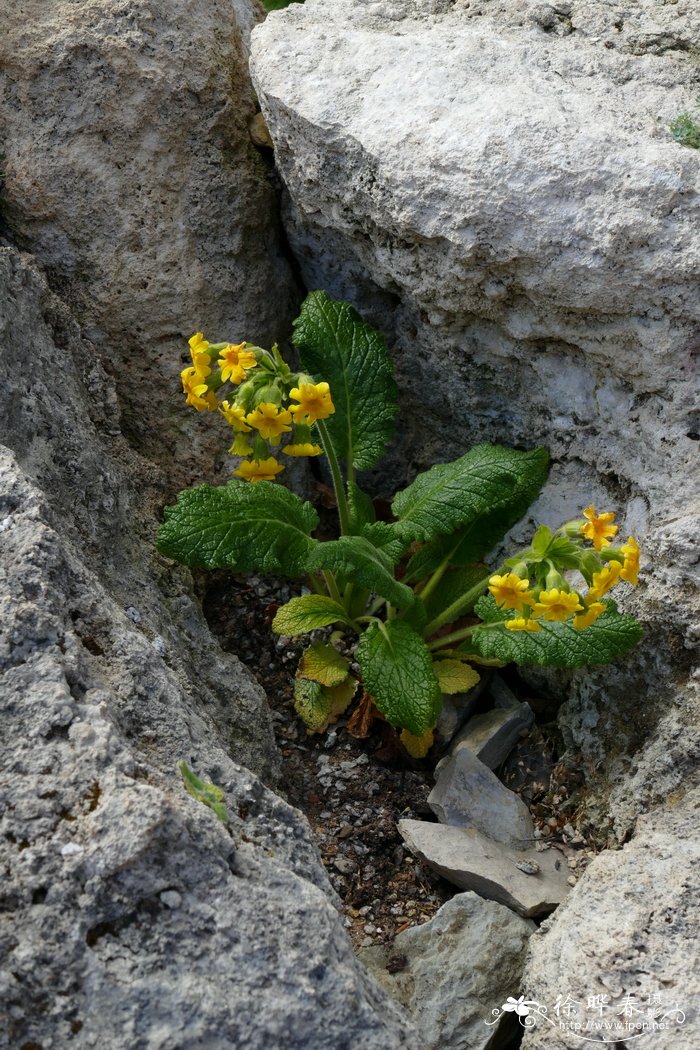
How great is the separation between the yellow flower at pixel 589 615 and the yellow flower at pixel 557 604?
0.8 inches

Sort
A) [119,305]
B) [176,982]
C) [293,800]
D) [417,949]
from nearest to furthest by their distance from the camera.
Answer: [176,982], [417,949], [293,800], [119,305]

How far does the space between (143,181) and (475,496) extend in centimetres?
157

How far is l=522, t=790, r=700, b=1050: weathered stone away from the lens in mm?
2133

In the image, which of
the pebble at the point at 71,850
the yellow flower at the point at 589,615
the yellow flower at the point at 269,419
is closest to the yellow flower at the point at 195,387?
the yellow flower at the point at 269,419

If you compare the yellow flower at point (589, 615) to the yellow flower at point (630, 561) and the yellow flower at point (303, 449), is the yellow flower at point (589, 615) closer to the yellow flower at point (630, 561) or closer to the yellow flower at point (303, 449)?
the yellow flower at point (630, 561)

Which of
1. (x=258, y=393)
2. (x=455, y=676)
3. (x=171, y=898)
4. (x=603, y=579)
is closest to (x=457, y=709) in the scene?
(x=455, y=676)

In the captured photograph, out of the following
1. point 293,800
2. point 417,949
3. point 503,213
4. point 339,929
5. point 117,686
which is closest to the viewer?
point 339,929

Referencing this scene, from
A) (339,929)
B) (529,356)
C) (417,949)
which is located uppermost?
(529,356)

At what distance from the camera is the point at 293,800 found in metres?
3.09

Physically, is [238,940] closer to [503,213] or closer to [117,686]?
[117,686]

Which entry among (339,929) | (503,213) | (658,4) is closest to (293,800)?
(339,929)

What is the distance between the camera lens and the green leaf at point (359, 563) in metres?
2.93

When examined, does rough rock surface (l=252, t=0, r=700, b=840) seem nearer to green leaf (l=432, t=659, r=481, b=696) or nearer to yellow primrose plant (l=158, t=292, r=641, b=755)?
yellow primrose plant (l=158, t=292, r=641, b=755)

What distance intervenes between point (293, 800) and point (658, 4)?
8.95ft
